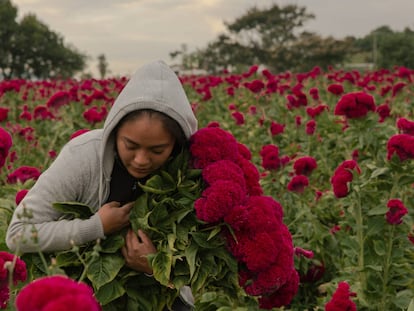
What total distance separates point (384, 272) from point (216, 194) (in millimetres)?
1592

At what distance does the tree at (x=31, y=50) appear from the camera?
43.5 metres

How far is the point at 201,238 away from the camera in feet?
5.83

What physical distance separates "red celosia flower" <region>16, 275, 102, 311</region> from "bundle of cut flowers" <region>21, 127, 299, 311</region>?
97 centimetres

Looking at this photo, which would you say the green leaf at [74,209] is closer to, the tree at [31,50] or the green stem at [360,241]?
the green stem at [360,241]

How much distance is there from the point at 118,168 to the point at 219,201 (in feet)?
1.42

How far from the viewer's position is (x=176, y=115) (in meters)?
1.84

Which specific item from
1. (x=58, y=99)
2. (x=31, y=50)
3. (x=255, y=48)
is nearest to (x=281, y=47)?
(x=255, y=48)

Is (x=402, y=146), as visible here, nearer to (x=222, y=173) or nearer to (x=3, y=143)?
(x=222, y=173)

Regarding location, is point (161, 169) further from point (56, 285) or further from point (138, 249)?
point (56, 285)

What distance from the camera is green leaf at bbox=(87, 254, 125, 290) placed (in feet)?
5.67

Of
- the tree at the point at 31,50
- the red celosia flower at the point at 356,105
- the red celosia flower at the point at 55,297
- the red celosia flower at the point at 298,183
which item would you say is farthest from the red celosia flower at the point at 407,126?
the tree at the point at 31,50

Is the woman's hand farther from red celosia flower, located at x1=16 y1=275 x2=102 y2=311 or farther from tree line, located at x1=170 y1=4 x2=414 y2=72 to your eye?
tree line, located at x1=170 y1=4 x2=414 y2=72

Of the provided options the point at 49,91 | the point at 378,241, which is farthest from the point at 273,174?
the point at 49,91

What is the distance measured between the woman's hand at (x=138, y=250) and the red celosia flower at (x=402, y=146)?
4.34 feet
